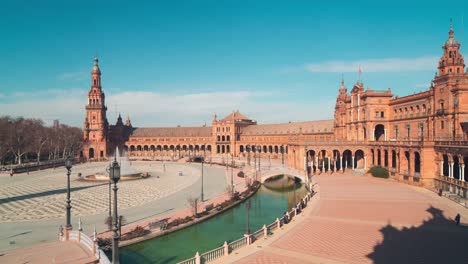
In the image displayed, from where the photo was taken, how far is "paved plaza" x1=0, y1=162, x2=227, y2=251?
95.9ft

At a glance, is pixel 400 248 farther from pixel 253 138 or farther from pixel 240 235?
pixel 253 138

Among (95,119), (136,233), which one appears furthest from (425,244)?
(95,119)

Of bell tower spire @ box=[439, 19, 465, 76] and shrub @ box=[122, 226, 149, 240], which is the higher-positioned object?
bell tower spire @ box=[439, 19, 465, 76]

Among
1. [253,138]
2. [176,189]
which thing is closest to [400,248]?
[176,189]

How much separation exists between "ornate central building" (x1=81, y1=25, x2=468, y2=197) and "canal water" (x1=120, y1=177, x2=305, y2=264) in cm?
1798

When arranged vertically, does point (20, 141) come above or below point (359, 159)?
above

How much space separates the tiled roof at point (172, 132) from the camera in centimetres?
13050

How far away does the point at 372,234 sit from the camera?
83.8 ft

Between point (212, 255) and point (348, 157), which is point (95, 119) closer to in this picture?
point (348, 157)

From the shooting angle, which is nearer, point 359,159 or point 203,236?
point 203,236

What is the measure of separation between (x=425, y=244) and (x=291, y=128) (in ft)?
297

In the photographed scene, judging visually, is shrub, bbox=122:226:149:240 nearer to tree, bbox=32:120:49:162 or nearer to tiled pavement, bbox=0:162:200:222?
tiled pavement, bbox=0:162:200:222

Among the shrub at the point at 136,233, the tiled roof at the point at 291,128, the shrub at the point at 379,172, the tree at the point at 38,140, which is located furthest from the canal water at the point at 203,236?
the tree at the point at 38,140

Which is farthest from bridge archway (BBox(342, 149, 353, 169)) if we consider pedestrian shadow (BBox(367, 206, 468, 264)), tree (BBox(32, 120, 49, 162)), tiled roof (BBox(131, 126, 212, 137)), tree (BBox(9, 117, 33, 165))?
tree (BBox(9, 117, 33, 165))
